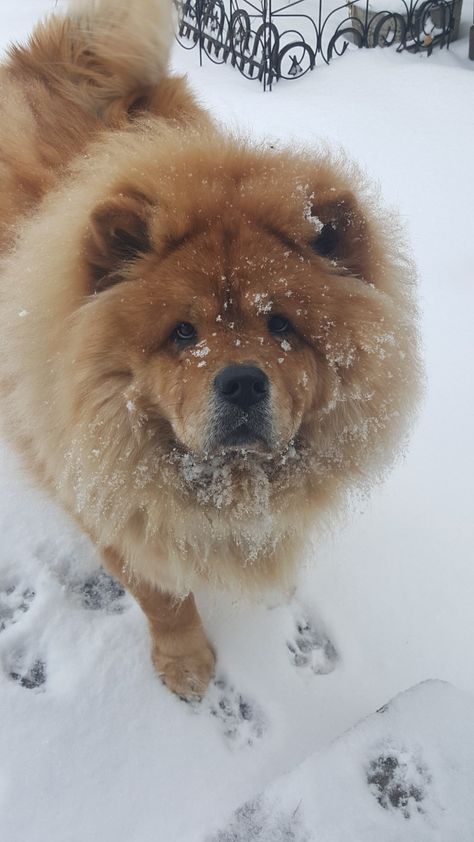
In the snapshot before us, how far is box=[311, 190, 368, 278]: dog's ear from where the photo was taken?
4.65 feet

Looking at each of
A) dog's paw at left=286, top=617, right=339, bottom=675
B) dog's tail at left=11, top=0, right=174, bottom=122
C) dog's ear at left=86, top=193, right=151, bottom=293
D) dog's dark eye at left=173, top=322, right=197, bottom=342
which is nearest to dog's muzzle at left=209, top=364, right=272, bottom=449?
dog's dark eye at left=173, top=322, right=197, bottom=342

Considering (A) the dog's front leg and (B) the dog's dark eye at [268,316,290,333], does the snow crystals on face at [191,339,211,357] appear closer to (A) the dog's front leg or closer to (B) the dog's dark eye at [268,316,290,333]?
(B) the dog's dark eye at [268,316,290,333]

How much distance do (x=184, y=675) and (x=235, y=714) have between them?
0.65ft

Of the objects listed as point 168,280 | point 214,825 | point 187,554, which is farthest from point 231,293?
point 214,825

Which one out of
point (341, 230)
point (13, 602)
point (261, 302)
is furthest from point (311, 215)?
point (13, 602)

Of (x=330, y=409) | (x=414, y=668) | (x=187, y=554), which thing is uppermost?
(x=330, y=409)

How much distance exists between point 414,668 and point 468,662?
0.56ft

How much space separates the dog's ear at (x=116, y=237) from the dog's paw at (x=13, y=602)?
1.22 metres

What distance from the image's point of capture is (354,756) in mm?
1508

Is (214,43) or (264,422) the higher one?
(214,43)

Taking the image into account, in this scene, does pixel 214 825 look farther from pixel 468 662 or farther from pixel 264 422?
pixel 264 422

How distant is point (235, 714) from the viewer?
1.89 meters

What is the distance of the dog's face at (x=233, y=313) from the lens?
132 centimetres

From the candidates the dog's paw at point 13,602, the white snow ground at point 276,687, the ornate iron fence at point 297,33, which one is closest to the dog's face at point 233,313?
the white snow ground at point 276,687
